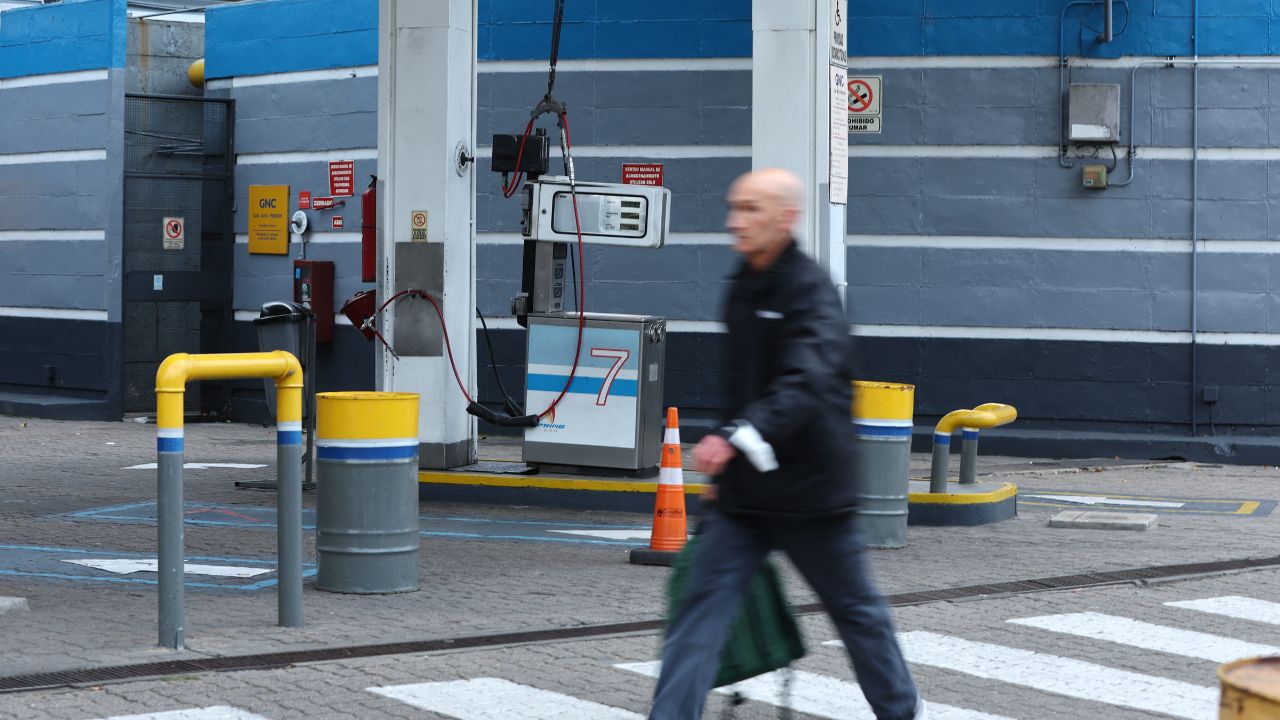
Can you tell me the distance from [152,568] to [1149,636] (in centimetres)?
594

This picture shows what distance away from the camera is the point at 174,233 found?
22094 millimetres

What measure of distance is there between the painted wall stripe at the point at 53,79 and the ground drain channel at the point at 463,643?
15.8 m

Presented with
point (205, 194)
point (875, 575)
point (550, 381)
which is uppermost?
point (205, 194)

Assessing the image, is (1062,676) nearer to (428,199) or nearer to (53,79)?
(428,199)

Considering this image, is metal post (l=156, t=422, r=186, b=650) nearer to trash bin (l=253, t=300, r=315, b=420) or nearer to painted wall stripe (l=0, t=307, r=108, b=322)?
trash bin (l=253, t=300, r=315, b=420)

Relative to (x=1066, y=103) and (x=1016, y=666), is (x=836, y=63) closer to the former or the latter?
(x=1066, y=103)

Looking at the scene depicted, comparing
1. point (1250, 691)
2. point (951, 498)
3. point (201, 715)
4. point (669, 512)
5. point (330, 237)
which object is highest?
point (330, 237)

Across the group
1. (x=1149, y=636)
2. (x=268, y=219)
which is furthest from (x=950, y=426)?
(x=268, y=219)

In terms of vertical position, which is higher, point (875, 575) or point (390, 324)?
point (390, 324)

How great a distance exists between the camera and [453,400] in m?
14.0

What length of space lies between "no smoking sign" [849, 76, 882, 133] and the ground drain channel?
22.6 feet

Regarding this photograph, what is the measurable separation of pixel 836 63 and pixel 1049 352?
6071mm

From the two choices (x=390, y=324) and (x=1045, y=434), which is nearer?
(x=390, y=324)

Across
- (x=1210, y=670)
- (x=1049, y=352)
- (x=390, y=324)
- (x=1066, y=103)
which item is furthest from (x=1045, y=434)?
(x=1210, y=670)
